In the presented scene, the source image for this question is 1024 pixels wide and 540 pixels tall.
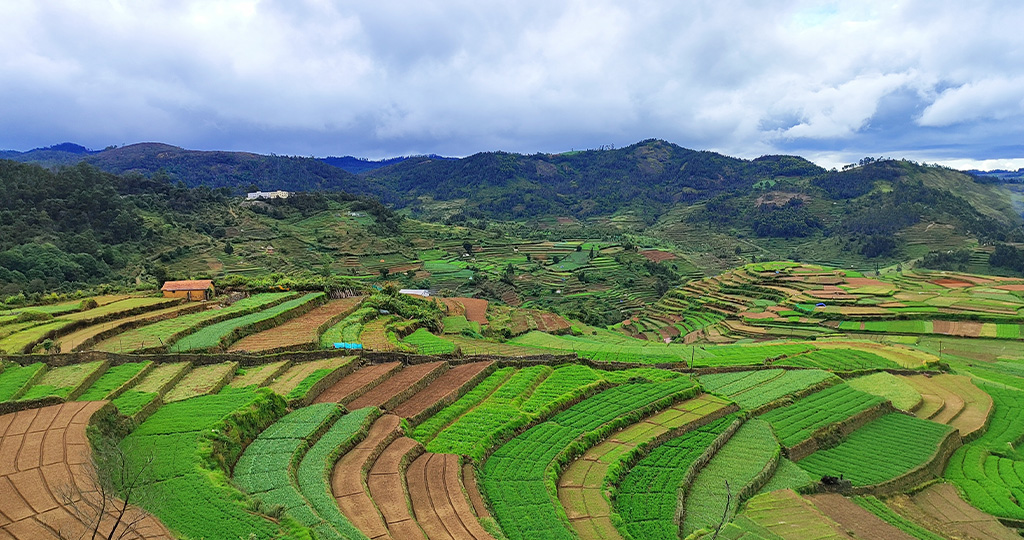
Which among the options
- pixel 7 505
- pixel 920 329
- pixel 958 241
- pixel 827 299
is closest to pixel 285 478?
pixel 7 505

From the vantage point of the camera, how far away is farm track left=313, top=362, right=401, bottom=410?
22.5m

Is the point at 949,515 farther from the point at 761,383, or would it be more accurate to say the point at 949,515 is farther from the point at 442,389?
the point at 442,389

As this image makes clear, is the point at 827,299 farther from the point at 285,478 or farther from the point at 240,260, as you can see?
the point at 240,260

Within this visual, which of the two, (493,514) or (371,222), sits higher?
(371,222)

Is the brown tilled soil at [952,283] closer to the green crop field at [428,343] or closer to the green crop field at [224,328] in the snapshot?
the green crop field at [428,343]

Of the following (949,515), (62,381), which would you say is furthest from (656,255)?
(62,381)

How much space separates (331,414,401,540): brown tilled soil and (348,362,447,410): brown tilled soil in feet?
5.17

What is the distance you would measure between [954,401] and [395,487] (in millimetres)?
29946

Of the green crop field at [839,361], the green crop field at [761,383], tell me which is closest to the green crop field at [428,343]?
the green crop field at [761,383]

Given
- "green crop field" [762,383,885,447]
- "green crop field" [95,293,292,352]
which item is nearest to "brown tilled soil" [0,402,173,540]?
"green crop field" [95,293,292,352]

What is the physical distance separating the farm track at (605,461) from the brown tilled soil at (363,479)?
5520 mm

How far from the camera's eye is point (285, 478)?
1577 centimetres

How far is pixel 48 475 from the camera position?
13.8 meters

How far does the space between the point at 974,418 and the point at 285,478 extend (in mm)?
31142
